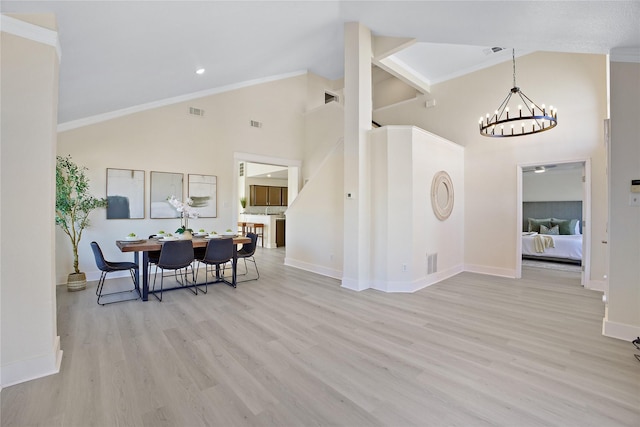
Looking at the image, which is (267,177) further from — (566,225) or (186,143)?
(566,225)

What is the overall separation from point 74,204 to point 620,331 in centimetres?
713

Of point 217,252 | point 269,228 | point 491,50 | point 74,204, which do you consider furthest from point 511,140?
point 74,204

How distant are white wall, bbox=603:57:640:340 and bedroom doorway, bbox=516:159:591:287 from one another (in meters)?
2.44

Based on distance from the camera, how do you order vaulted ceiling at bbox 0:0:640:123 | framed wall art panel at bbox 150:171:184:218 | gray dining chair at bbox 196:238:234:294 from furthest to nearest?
1. framed wall art panel at bbox 150:171:184:218
2. gray dining chair at bbox 196:238:234:294
3. vaulted ceiling at bbox 0:0:640:123

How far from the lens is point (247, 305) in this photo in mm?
3715

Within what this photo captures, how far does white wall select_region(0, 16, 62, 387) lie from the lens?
1969mm

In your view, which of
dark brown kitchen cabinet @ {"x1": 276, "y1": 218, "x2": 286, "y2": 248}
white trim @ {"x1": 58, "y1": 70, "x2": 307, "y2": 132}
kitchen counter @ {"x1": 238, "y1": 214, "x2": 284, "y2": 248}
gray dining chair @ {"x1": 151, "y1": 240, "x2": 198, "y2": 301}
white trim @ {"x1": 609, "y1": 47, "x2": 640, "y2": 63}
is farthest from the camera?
dark brown kitchen cabinet @ {"x1": 276, "y1": 218, "x2": 286, "y2": 248}

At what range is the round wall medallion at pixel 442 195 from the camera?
16.1 feet

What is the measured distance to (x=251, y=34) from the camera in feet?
13.9

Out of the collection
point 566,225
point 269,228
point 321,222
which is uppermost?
point 321,222

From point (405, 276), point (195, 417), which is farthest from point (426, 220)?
point (195, 417)

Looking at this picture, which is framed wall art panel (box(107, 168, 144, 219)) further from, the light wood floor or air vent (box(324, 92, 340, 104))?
air vent (box(324, 92, 340, 104))

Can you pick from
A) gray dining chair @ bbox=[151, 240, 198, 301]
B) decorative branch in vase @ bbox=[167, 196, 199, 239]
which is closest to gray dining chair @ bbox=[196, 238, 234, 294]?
gray dining chair @ bbox=[151, 240, 198, 301]

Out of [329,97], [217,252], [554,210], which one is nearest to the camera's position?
[217,252]
